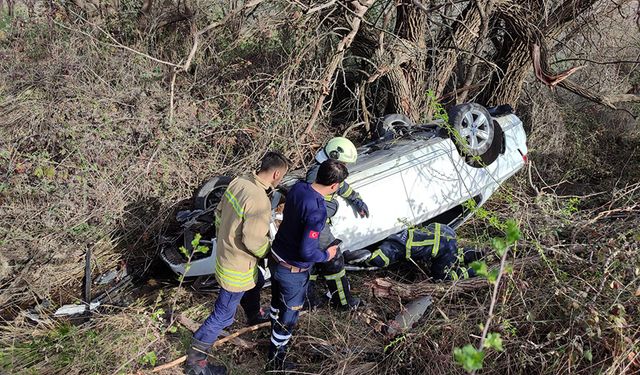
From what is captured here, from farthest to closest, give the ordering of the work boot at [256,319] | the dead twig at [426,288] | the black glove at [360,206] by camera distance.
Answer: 1. the black glove at [360,206]
2. the work boot at [256,319]
3. the dead twig at [426,288]

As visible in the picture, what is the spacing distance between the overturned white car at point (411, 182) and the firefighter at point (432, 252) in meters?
0.20

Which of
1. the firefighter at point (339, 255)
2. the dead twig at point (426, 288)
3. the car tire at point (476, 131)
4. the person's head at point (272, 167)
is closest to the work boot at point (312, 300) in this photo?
the firefighter at point (339, 255)

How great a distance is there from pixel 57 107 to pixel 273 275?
167 inches

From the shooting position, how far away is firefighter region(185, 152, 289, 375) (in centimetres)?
322

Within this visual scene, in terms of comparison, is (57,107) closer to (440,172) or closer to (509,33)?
(440,172)

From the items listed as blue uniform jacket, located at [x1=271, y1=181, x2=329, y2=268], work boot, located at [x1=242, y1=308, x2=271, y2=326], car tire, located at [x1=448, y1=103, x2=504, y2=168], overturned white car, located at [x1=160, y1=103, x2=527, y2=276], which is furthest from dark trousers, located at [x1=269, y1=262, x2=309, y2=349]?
car tire, located at [x1=448, y1=103, x2=504, y2=168]

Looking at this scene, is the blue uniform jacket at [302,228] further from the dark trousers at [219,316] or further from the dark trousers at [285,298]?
the dark trousers at [219,316]

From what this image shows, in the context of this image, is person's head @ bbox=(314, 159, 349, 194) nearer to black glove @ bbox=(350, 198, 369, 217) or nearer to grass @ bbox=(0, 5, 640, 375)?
grass @ bbox=(0, 5, 640, 375)

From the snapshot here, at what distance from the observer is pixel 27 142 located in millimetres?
5820

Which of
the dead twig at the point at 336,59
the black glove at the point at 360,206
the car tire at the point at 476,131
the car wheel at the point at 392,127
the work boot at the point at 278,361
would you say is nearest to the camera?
the work boot at the point at 278,361

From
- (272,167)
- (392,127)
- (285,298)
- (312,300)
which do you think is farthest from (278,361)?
(392,127)

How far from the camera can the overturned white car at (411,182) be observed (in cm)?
456

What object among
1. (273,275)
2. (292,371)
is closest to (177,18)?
(273,275)

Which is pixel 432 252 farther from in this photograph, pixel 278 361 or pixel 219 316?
pixel 219 316
